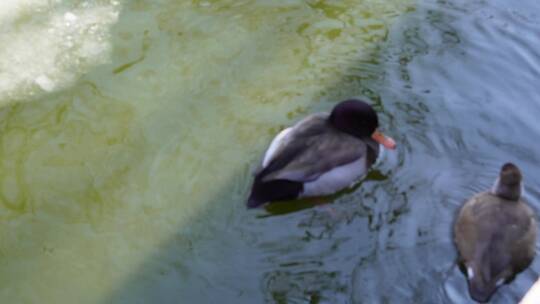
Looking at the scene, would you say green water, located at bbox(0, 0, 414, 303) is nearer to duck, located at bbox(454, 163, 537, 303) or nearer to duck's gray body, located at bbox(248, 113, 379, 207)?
duck's gray body, located at bbox(248, 113, 379, 207)

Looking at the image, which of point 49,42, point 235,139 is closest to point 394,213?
point 235,139

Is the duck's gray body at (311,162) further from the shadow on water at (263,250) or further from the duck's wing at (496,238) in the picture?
the duck's wing at (496,238)

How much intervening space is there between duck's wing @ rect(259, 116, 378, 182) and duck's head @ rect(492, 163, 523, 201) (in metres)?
0.95

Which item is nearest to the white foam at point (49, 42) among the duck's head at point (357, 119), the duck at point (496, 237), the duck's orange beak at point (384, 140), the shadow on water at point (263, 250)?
the shadow on water at point (263, 250)

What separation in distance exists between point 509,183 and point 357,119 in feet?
3.64

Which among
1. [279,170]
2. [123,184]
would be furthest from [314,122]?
[123,184]

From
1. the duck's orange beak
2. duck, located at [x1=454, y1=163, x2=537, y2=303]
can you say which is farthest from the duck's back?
the duck's orange beak

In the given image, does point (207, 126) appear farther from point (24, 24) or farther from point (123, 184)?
point (24, 24)

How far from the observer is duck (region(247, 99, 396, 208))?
4.67 metres

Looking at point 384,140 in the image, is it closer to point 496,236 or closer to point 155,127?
point 496,236

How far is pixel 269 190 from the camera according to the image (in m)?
4.62

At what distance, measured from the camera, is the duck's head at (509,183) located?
14.6 ft

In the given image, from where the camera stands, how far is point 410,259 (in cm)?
434

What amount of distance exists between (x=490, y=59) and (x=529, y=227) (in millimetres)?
2137
